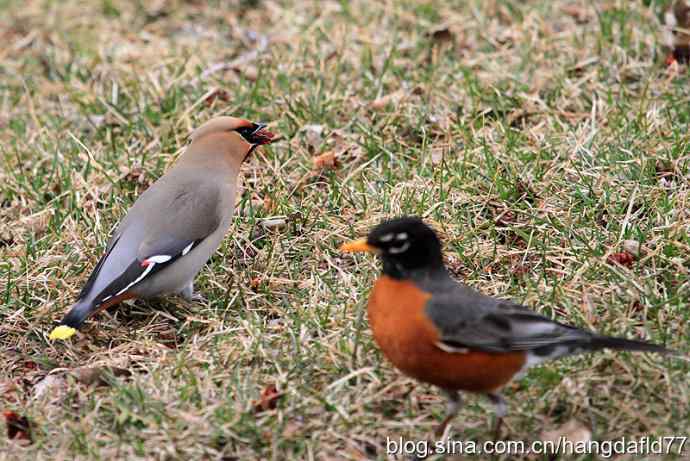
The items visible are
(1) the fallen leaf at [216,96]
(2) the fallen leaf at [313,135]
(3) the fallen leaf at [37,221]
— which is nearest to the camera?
(3) the fallen leaf at [37,221]

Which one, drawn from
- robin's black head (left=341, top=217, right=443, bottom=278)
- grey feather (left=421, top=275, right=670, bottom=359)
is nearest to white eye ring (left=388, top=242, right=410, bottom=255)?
robin's black head (left=341, top=217, right=443, bottom=278)

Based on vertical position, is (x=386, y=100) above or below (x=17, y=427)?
above

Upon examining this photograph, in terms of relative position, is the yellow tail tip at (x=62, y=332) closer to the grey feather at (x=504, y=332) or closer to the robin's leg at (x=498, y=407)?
the grey feather at (x=504, y=332)

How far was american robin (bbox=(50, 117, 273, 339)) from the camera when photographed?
17.1ft

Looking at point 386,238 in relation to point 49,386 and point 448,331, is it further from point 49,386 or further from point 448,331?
point 49,386

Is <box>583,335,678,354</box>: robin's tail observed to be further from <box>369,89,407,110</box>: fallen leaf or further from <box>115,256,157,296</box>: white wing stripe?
<box>369,89,407,110</box>: fallen leaf

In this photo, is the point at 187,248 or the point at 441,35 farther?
the point at 441,35

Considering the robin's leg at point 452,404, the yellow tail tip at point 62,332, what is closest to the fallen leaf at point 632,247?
the robin's leg at point 452,404

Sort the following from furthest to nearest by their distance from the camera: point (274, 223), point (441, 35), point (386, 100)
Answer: point (441, 35)
point (386, 100)
point (274, 223)

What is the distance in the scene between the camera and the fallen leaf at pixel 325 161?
6535 mm

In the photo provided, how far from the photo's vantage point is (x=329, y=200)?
619 centimetres

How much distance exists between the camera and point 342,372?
15.4 feet

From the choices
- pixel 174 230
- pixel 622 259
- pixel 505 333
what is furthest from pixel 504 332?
pixel 174 230

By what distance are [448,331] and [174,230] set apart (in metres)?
1.99
